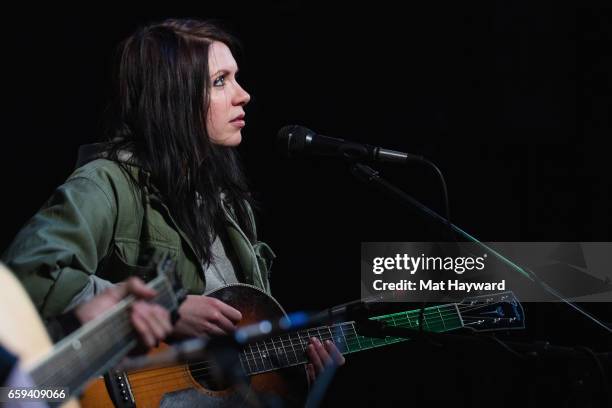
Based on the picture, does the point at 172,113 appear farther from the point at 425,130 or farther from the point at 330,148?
the point at 425,130

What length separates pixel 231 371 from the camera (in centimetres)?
139

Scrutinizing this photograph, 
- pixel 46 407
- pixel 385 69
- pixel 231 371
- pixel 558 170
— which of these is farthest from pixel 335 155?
pixel 558 170

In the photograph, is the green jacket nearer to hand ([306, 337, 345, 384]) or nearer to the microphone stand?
hand ([306, 337, 345, 384])

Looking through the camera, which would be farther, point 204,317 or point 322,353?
point 322,353

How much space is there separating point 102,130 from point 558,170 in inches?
87.1

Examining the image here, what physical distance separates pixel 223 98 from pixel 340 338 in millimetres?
963

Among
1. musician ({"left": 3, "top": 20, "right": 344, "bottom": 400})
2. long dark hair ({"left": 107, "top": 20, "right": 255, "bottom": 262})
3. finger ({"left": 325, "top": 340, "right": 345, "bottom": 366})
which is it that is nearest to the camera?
musician ({"left": 3, "top": 20, "right": 344, "bottom": 400})

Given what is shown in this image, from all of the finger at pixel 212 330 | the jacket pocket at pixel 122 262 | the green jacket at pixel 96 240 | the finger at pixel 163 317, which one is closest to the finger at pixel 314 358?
the green jacket at pixel 96 240

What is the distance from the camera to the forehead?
8.02 ft

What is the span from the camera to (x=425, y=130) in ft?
11.5

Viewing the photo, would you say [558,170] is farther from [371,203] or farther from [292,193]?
[292,193]

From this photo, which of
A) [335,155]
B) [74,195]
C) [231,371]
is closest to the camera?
[231,371]

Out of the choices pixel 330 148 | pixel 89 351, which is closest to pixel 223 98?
pixel 330 148

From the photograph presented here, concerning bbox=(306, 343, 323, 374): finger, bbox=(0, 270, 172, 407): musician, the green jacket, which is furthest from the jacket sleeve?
bbox=(306, 343, 323, 374): finger
